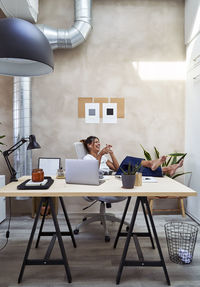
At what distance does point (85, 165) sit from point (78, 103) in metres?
1.97

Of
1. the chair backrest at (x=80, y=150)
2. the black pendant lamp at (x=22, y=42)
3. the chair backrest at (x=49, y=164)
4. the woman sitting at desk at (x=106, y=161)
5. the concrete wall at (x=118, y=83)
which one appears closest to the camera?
the black pendant lamp at (x=22, y=42)

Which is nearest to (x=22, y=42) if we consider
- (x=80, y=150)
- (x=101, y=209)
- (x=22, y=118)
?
(x=80, y=150)

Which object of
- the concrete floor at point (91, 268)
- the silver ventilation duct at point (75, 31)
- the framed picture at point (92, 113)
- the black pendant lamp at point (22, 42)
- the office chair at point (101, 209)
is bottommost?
the concrete floor at point (91, 268)

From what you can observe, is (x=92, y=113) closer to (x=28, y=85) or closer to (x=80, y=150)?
(x=80, y=150)

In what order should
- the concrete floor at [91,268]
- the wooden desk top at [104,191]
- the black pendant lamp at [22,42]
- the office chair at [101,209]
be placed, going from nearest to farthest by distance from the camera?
the black pendant lamp at [22,42] < the wooden desk top at [104,191] < the concrete floor at [91,268] < the office chair at [101,209]

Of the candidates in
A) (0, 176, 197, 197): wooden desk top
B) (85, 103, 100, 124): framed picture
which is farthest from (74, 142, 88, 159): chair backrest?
(0, 176, 197, 197): wooden desk top

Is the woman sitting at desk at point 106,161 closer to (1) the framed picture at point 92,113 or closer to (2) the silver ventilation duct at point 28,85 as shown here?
(1) the framed picture at point 92,113

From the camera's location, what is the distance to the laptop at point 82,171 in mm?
1933

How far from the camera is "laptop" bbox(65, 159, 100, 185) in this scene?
1933 millimetres

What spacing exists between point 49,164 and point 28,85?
1180mm

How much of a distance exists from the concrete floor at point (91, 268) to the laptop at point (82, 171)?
770 millimetres

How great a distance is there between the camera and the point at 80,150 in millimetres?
3062

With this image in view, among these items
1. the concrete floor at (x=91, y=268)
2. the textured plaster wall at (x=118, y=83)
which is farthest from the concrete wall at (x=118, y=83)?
the concrete floor at (x=91, y=268)

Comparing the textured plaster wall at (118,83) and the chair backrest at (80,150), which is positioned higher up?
the textured plaster wall at (118,83)
